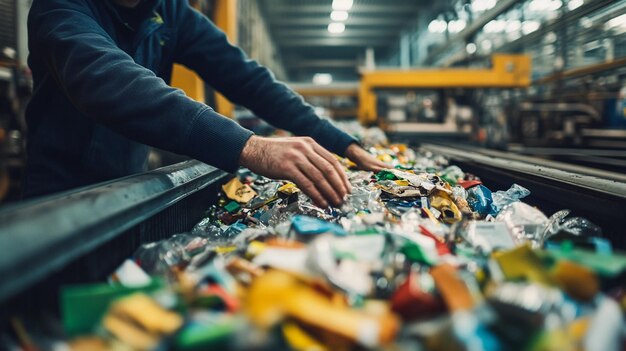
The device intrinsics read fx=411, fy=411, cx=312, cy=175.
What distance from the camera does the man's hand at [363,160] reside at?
1.61 metres

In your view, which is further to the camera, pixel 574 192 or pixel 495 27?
pixel 495 27

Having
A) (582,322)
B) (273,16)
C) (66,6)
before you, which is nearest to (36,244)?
(582,322)

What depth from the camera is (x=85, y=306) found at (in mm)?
564

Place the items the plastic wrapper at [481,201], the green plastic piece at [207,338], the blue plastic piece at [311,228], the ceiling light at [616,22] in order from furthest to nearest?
the ceiling light at [616,22], the plastic wrapper at [481,201], the blue plastic piece at [311,228], the green plastic piece at [207,338]

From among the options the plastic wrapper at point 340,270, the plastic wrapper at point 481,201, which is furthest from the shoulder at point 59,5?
the plastic wrapper at point 481,201

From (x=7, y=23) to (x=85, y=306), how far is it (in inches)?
144

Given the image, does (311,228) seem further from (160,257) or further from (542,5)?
(542,5)

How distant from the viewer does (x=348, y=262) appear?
68cm

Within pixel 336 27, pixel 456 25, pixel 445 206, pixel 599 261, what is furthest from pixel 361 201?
pixel 336 27

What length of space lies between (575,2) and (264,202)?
5.02m

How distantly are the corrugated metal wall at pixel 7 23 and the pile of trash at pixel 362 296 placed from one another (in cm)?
334

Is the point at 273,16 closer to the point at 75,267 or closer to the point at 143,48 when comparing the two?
the point at 143,48

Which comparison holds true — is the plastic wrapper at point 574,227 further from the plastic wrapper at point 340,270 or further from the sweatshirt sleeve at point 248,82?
the sweatshirt sleeve at point 248,82

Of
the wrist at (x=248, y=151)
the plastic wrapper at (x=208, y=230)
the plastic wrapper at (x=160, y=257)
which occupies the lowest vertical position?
the plastic wrapper at (x=208, y=230)
